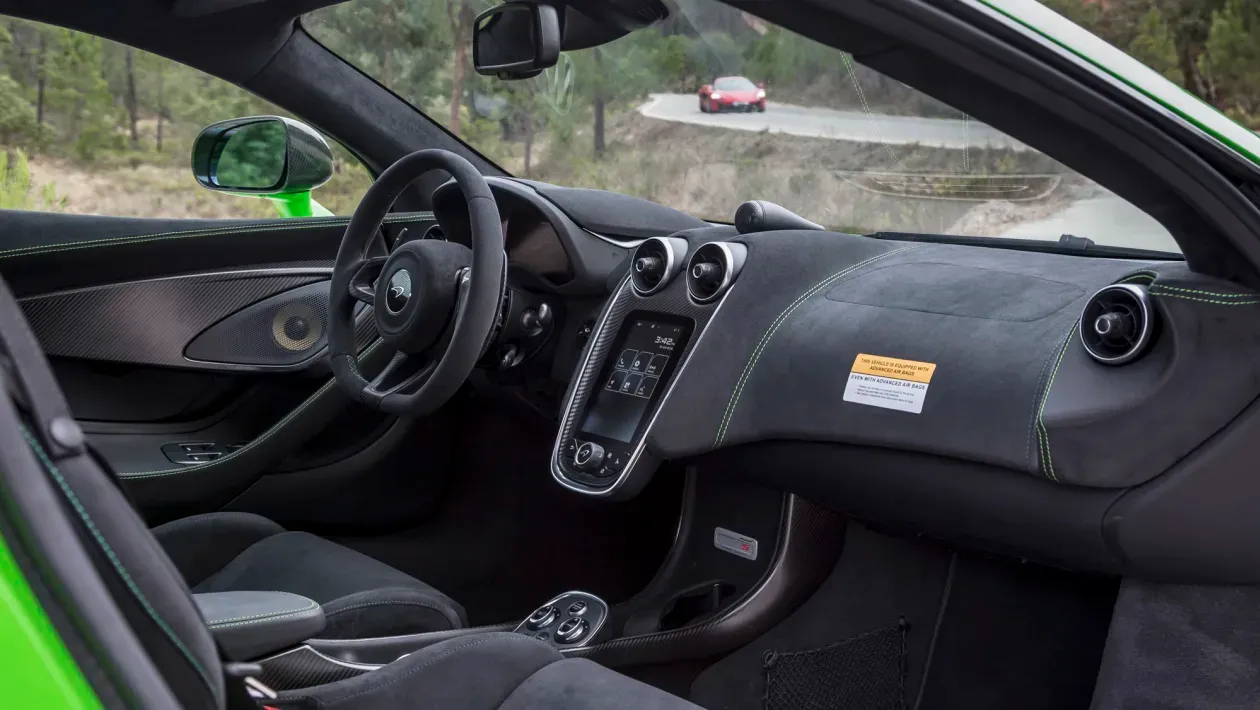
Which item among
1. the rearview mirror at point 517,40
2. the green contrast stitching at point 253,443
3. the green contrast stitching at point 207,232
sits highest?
the rearview mirror at point 517,40

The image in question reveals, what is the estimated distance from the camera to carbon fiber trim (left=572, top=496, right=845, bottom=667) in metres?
2.28

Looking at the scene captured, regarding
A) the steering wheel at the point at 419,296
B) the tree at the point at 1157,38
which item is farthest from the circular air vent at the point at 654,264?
the tree at the point at 1157,38

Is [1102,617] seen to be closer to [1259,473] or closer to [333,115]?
[1259,473]

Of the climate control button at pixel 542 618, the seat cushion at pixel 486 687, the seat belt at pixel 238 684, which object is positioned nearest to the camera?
the seat belt at pixel 238 684

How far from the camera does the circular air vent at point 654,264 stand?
217 cm

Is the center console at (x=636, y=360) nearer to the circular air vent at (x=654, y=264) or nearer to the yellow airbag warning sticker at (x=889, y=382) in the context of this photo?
the circular air vent at (x=654, y=264)

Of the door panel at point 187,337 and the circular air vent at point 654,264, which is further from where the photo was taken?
the door panel at point 187,337

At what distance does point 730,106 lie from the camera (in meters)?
2.72

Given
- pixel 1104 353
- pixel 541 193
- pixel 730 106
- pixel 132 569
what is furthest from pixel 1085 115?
pixel 730 106

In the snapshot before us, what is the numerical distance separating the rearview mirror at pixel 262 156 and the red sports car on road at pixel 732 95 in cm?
91

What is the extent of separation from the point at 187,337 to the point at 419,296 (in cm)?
88

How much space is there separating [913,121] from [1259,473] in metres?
0.71

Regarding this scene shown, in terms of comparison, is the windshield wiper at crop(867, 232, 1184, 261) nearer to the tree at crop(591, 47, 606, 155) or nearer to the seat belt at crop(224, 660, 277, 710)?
the tree at crop(591, 47, 606, 155)

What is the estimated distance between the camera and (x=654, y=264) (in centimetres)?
218
